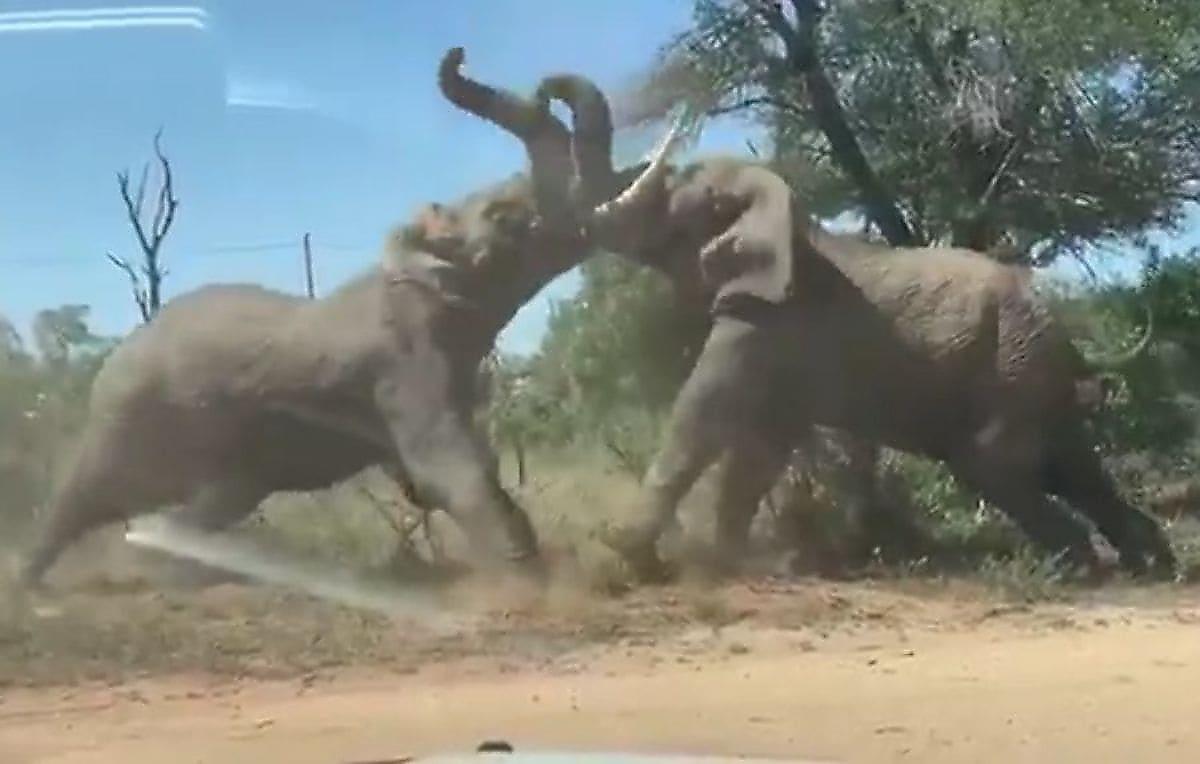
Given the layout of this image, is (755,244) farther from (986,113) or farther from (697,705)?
(697,705)

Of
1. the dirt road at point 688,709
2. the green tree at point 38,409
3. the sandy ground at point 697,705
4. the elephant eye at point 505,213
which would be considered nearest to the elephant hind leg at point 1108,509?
the sandy ground at point 697,705

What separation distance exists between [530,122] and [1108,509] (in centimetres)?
253

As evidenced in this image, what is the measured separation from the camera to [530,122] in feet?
21.1

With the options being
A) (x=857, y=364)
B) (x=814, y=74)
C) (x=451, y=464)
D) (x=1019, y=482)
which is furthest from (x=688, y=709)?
(x=814, y=74)

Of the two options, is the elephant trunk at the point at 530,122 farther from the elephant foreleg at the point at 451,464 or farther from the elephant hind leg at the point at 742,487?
the elephant hind leg at the point at 742,487

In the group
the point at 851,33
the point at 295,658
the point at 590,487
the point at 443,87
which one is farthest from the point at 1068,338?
the point at 295,658

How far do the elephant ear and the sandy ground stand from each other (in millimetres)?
1505

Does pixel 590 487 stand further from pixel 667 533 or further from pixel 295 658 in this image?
pixel 295 658

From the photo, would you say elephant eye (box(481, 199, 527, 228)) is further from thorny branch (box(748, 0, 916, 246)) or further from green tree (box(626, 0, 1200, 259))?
thorny branch (box(748, 0, 916, 246))

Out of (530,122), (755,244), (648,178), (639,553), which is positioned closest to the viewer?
(530,122)

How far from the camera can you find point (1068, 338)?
747 cm

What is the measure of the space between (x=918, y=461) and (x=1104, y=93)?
148 centimetres

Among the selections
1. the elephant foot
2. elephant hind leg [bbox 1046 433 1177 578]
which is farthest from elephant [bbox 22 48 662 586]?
elephant hind leg [bbox 1046 433 1177 578]

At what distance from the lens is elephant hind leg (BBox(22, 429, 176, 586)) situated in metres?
6.21
